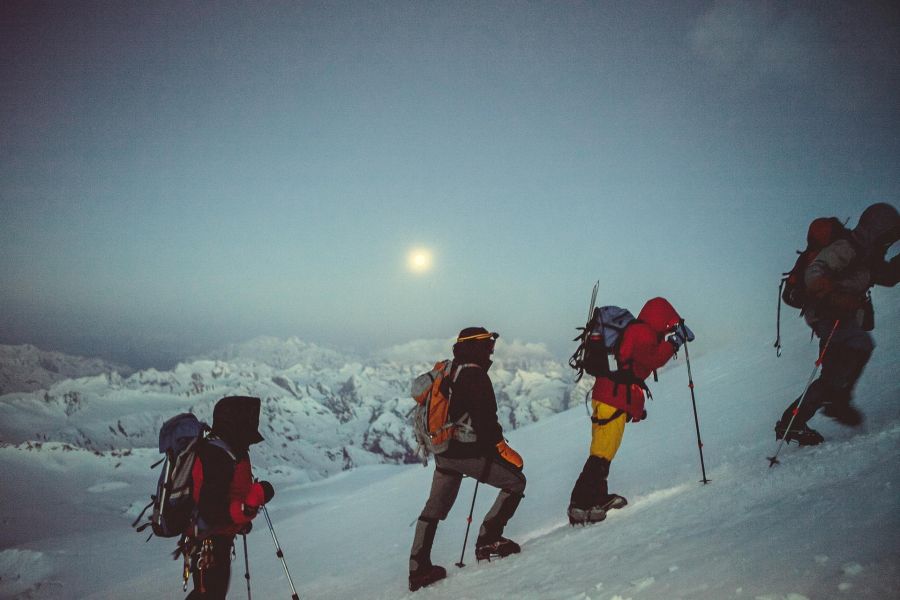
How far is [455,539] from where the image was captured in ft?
23.4

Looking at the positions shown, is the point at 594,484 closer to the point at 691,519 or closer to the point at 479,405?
the point at 691,519

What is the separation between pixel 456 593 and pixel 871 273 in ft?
17.6

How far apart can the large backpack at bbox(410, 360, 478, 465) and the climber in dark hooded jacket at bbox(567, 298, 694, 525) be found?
1.45 meters

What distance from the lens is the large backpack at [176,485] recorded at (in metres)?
4.23

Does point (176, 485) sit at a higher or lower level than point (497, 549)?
higher

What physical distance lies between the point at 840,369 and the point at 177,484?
7113 millimetres

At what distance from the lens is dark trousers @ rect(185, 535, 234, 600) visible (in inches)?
179

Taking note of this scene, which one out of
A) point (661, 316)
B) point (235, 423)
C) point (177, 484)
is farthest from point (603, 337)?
point (177, 484)

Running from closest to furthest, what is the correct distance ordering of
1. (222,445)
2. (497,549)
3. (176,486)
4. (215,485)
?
(176,486) → (215,485) → (222,445) → (497,549)

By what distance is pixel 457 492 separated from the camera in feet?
15.7

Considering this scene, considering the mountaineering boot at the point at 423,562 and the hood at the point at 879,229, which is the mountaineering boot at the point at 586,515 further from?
the hood at the point at 879,229

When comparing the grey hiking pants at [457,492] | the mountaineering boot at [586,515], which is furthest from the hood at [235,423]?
the mountaineering boot at [586,515]

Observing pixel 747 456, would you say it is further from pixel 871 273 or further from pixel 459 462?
pixel 459 462

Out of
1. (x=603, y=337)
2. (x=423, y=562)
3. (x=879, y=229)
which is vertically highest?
(x=879, y=229)
